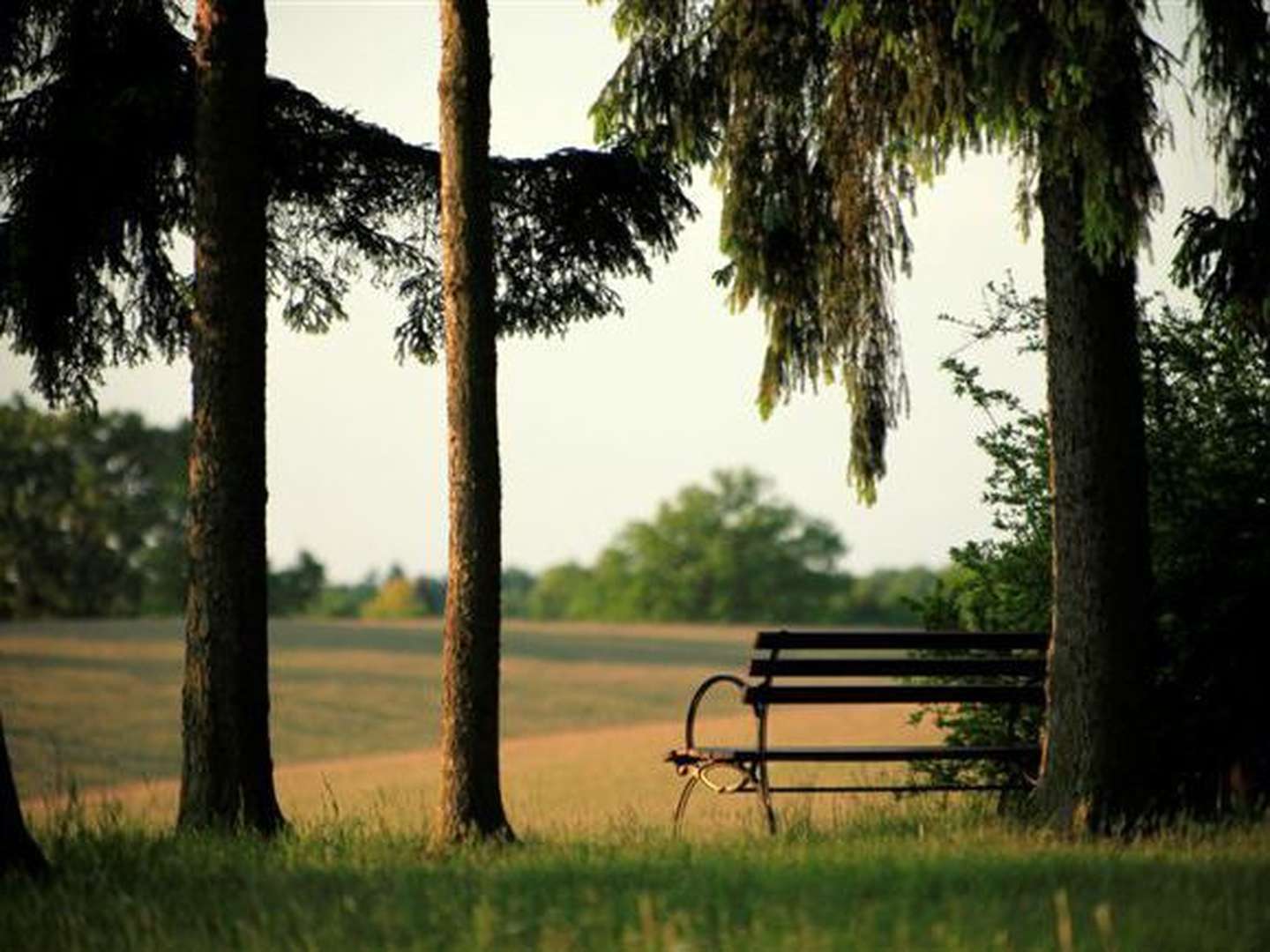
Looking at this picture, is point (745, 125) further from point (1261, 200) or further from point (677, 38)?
point (1261, 200)

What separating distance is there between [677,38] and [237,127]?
112 inches

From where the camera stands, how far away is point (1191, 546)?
12.0 meters

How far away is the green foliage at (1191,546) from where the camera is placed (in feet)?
38.5

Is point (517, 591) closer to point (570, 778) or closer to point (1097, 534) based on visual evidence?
point (570, 778)

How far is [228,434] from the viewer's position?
9906 millimetres

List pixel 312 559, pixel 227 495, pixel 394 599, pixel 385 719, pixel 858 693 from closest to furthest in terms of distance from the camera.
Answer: pixel 227 495 → pixel 858 693 → pixel 385 719 → pixel 312 559 → pixel 394 599

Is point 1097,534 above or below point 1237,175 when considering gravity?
below

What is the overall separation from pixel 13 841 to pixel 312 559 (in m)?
62.3

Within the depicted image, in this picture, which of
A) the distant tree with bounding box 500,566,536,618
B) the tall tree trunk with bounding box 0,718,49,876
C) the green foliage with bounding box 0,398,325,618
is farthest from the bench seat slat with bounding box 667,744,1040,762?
the distant tree with bounding box 500,566,536,618

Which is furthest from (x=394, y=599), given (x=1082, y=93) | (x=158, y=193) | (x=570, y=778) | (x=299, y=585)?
(x=1082, y=93)

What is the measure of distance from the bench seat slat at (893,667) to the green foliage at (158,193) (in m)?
3.28

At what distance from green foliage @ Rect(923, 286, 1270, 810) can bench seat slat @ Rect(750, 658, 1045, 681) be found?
3.75 feet

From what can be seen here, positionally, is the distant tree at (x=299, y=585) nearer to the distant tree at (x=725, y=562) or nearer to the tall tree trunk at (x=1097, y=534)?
the distant tree at (x=725, y=562)

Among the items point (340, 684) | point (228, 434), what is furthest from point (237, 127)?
point (340, 684)
